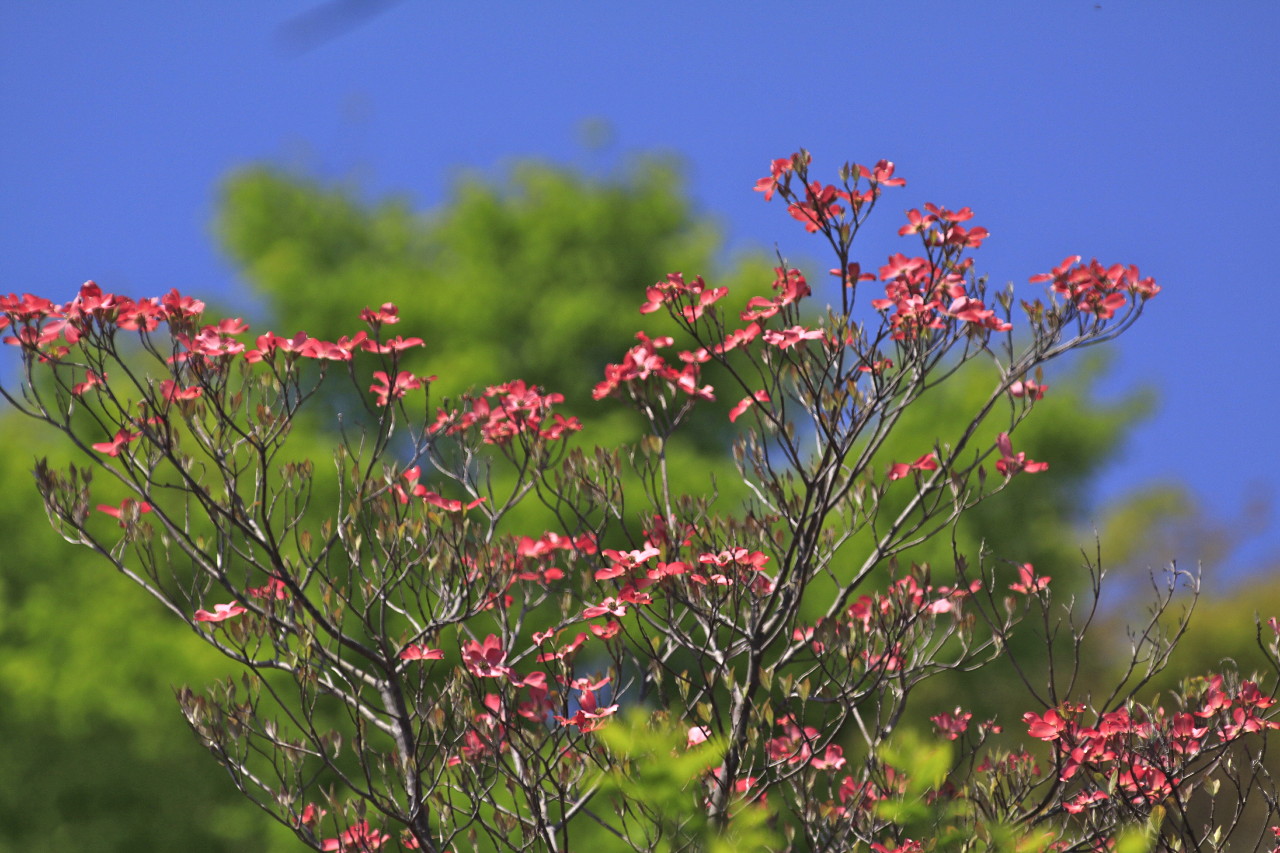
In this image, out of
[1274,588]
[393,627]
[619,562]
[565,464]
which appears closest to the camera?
[619,562]

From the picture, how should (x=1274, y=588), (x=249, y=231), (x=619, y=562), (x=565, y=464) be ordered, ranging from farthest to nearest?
1. (x=1274, y=588)
2. (x=249, y=231)
3. (x=565, y=464)
4. (x=619, y=562)

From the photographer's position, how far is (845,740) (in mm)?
12102

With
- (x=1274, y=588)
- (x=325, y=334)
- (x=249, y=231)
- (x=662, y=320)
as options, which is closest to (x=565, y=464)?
(x=662, y=320)

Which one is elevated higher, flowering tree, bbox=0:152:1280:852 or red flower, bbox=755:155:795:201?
red flower, bbox=755:155:795:201

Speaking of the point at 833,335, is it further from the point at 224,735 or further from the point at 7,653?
the point at 7,653

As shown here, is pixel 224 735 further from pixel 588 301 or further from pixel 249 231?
pixel 249 231

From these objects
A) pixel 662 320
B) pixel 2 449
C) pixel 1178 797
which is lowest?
pixel 1178 797

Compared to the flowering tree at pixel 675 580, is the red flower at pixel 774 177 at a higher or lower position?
higher

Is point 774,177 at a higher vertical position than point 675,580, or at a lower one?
higher

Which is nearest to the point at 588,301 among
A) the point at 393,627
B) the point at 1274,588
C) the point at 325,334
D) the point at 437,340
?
the point at 437,340

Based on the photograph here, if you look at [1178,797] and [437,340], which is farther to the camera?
[437,340]

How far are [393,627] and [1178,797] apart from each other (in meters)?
7.35

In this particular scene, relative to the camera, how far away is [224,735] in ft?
12.5

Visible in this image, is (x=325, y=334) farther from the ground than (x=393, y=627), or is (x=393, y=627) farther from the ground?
(x=325, y=334)
